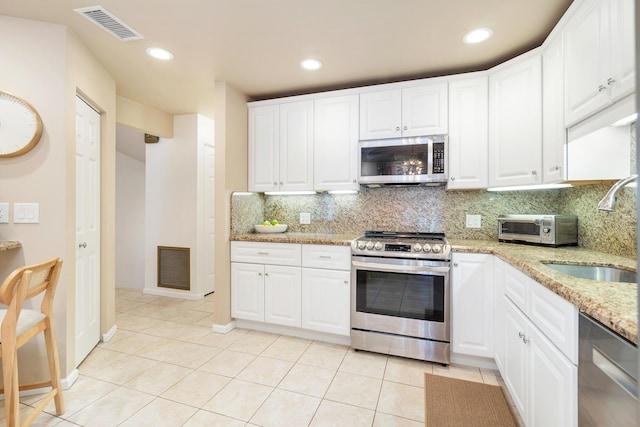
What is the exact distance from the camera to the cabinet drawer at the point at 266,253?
2754mm

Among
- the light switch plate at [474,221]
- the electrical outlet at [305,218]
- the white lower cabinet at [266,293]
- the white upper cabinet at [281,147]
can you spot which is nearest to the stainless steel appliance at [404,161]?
the light switch plate at [474,221]

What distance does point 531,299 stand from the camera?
1472 millimetres

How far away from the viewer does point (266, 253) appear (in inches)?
112

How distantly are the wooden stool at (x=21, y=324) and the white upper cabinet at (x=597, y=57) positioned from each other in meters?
2.78

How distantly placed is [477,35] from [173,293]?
4.31 meters

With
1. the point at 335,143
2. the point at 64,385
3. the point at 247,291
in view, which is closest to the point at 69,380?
the point at 64,385

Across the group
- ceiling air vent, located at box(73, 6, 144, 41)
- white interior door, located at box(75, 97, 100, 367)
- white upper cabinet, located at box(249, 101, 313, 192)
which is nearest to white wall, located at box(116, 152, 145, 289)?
white interior door, located at box(75, 97, 100, 367)

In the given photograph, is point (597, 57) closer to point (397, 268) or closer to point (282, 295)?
point (397, 268)

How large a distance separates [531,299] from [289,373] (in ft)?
5.38

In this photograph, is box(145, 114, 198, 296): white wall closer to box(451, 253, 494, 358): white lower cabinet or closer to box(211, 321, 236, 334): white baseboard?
box(211, 321, 236, 334): white baseboard

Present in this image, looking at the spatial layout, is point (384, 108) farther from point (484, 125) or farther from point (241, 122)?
point (241, 122)

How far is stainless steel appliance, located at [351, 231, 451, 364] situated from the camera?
2305 millimetres

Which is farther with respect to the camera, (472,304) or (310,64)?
(310,64)

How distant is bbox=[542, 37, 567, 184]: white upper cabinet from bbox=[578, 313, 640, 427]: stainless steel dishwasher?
1253mm
